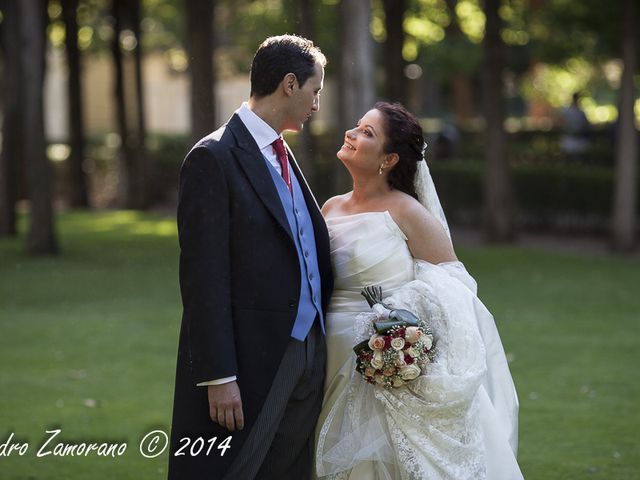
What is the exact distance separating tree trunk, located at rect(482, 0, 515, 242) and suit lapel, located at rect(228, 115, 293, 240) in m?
14.4

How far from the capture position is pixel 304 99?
4367 mm

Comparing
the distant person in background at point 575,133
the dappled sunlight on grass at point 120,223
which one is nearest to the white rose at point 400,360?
the dappled sunlight on grass at point 120,223

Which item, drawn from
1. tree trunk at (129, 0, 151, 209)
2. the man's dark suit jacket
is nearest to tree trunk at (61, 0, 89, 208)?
tree trunk at (129, 0, 151, 209)

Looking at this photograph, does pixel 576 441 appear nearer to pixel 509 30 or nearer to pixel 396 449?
pixel 396 449

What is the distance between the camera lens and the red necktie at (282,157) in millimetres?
4477

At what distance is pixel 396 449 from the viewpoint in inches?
185

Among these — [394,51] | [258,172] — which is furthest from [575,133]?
[258,172]

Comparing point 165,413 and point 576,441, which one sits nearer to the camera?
point 576,441

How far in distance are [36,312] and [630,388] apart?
22.0ft

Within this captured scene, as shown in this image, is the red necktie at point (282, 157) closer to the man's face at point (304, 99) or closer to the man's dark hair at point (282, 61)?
the man's face at point (304, 99)

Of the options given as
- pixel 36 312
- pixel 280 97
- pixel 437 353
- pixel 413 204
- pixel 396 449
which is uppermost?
pixel 280 97

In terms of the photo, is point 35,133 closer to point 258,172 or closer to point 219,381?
point 258,172

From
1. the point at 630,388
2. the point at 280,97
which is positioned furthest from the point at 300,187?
the point at 630,388

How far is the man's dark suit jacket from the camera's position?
4152 millimetres
